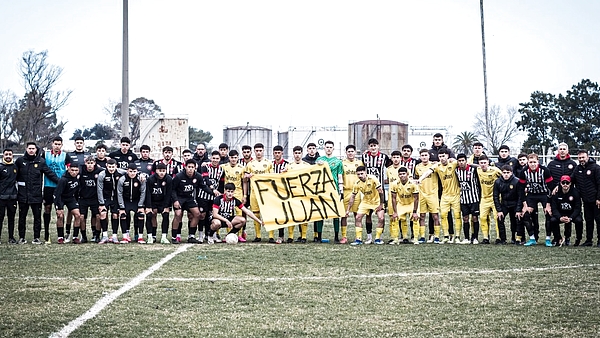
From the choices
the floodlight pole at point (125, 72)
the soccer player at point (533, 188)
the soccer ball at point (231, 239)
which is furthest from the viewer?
the floodlight pole at point (125, 72)

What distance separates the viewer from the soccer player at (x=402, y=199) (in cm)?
1348

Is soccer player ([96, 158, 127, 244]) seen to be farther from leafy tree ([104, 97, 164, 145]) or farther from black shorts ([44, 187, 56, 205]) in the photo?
leafy tree ([104, 97, 164, 145])

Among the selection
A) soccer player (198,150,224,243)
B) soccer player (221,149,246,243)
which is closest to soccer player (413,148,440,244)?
soccer player (221,149,246,243)

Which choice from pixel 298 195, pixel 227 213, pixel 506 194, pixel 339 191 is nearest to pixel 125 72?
pixel 227 213

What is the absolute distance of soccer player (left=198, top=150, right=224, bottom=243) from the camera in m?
14.0

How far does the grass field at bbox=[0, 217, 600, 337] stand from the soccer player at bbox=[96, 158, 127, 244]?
131 cm

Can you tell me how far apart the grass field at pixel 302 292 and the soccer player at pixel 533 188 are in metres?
1.02

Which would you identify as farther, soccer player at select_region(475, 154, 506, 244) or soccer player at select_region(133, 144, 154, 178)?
soccer player at select_region(133, 144, 154, 178)

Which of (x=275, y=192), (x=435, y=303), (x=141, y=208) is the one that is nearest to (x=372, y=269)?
(x=435, y=303)

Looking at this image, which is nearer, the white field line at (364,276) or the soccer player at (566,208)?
the white field line at (364,276)

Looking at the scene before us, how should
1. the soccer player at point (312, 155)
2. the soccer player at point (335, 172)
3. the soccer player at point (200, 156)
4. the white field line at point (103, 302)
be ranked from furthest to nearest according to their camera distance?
the soccer player at point (200, 156)
the soccer player at point (312, 155)
the soccer player at point (335, 172)
the white field line at point (103, 302)

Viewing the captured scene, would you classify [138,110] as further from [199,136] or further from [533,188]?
[533,188]

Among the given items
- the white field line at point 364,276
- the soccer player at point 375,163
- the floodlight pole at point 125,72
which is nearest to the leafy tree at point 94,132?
the floodlight pole at point 125,72

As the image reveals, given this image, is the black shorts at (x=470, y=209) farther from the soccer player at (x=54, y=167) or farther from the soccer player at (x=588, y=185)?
the soccer player at (x=54, y=167)
